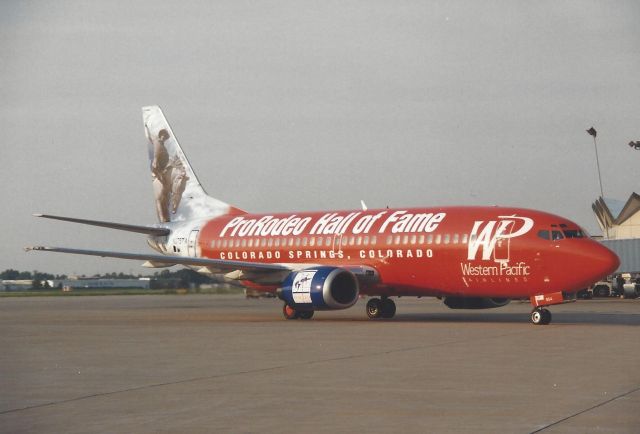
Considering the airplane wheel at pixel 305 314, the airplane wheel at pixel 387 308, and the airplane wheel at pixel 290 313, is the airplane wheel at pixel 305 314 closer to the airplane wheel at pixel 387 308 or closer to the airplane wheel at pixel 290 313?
the airplane wheel at pixel 290 313

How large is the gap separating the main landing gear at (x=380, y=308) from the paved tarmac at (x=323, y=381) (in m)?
7.28

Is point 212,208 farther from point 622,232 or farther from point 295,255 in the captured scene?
point 622,232

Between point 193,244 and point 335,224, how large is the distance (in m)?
8.18

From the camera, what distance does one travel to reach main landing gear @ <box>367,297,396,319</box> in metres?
33.1

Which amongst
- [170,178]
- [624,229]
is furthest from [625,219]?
[170,178]

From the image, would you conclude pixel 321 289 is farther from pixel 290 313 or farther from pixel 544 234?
pixel 544 234

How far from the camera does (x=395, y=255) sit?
31.4 meters

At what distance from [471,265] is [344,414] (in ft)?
60.7

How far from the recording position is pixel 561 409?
36.8 ft

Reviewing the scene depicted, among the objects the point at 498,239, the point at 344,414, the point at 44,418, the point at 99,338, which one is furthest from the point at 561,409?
the point at 498,239

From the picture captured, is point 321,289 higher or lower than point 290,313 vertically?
higher

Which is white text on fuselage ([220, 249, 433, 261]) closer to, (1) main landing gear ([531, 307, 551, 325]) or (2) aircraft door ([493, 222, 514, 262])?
(2) aircraft door ([493, 222, 514, 262])

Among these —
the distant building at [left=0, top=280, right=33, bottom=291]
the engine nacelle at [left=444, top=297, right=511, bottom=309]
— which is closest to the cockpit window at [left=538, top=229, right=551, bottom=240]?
the engine nacelle at [left=444, top=297, right=511, bottom=309]

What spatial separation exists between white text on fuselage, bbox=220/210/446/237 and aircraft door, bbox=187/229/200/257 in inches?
60.5
